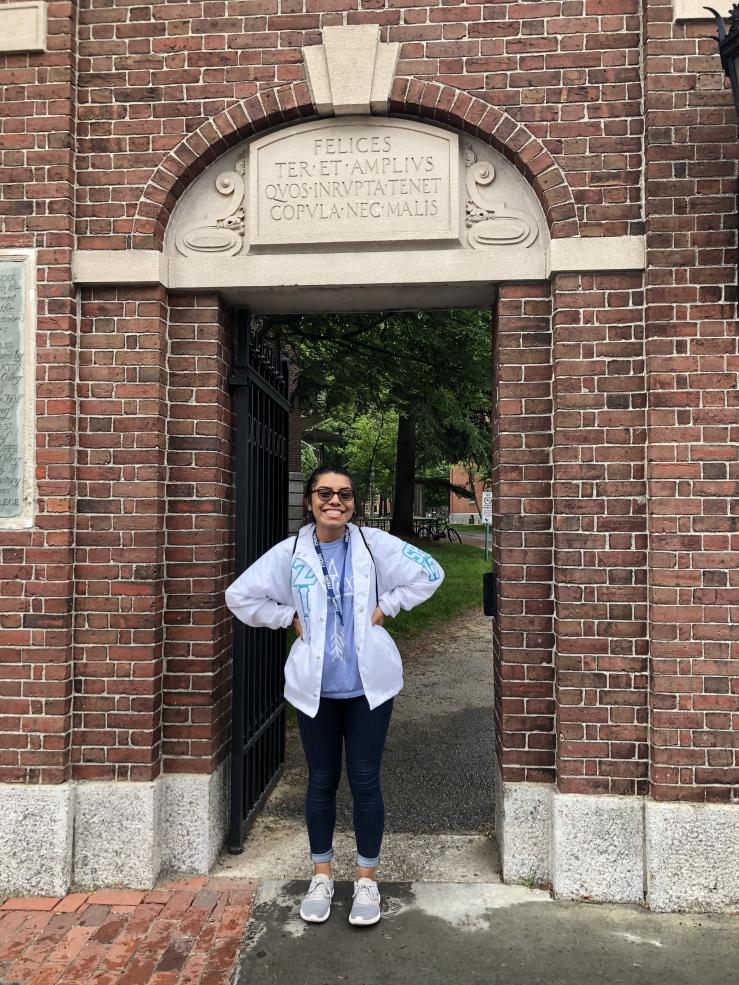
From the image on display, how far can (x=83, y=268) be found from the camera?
3.55 meters

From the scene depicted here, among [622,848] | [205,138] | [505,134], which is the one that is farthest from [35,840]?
[505,134]

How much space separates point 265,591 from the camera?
3180mm

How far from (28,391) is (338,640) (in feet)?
6.48

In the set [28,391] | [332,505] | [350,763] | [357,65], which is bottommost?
[350,763]

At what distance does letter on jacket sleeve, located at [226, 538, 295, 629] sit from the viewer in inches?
125

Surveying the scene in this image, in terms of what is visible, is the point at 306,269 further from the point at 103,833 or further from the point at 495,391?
the point at 103,833

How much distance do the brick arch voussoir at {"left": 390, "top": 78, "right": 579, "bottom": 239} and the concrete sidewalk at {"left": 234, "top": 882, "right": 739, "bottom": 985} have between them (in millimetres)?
3151

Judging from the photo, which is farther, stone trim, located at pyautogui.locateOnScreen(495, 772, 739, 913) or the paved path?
the paved path

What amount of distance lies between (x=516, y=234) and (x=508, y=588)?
1.78 metres

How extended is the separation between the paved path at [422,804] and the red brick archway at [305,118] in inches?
126

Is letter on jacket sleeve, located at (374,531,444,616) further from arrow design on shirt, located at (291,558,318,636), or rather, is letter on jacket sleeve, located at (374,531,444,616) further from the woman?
arrow design on shirt, located at (291,558,318,636)

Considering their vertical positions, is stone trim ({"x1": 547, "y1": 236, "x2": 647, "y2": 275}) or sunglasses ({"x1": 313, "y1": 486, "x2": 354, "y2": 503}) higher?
stone trim ({"x1": 547, "y1": 236, "x2": 647, "y2": 275})

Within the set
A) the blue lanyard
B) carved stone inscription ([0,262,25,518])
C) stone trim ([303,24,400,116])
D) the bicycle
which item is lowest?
the bicycle

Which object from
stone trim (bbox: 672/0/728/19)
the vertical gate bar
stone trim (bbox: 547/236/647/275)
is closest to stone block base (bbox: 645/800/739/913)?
the vertical gate bar
